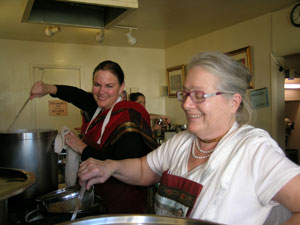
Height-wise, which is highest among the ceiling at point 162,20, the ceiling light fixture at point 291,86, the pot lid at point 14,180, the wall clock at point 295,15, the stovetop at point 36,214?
the ceiling at point 162,20

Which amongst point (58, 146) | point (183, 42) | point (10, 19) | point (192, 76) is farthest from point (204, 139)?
point (183, 42)

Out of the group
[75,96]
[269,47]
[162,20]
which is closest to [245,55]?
[269,47]

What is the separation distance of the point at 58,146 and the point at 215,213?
0.81 meters

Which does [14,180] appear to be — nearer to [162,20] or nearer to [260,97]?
[162,20]

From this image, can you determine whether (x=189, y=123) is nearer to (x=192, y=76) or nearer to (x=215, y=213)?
A: (x=192, y=76)

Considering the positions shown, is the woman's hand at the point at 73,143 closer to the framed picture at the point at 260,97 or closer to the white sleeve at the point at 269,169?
the white sleeve at the point at 269,169

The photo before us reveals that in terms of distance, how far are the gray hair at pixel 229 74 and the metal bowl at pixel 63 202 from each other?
596 millimetres

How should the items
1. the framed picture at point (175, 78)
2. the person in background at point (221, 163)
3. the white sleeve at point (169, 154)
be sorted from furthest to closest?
the framed picture at point (175, 78)
the white sleeve at point (169, 154)
the person in background at point (221, 163)

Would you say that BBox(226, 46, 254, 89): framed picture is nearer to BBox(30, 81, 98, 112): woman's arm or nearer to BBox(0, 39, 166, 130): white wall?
BBox(0, 39, 166, 130): white wall

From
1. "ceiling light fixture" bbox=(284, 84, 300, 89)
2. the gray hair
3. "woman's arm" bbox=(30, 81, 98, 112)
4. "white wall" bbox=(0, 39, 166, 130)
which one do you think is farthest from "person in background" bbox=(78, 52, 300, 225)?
"ceiling light fixture" bbox=(284, 84, 300, 89)

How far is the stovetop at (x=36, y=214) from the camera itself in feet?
2.87

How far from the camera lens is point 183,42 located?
421cm

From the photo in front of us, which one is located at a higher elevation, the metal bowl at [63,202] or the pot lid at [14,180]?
the pot lid at [14,180]

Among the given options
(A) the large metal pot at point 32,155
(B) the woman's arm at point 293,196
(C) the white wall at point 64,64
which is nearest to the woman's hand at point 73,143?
(A) the large metal pot at point 32,155
